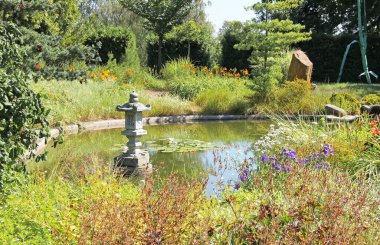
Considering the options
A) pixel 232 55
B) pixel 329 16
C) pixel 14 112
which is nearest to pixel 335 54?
pixel 232 55

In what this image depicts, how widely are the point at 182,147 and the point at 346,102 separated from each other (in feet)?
19.1

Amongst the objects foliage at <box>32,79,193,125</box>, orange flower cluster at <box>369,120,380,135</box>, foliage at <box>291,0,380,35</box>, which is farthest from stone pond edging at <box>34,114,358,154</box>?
foliage at <box>291,0,380,35</box>

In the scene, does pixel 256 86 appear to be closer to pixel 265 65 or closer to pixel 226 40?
pixel 265 65

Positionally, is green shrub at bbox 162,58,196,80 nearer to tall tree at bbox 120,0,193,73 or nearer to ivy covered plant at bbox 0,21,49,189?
tall tree at bbox 120,0,193,73

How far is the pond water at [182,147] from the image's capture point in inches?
284

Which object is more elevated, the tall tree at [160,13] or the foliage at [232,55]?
the tall tree at [160,13]

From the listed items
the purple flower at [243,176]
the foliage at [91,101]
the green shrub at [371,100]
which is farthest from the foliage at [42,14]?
the green shrub at [371,100]

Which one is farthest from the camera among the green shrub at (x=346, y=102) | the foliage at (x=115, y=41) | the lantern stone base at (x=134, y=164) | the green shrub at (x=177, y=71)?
the foliage at (x=115, y=41)

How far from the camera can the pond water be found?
7203 millimetres

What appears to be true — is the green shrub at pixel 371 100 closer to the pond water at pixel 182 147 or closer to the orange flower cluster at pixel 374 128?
the pond water at pixel 182 147

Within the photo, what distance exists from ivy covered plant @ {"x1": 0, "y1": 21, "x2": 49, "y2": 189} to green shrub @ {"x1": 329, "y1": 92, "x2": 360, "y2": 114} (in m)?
10.2

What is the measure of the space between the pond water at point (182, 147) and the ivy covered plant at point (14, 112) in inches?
93.3

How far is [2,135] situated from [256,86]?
11.3 m

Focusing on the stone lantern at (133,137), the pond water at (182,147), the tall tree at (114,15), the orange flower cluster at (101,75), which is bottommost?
the pond water at (182,147)
